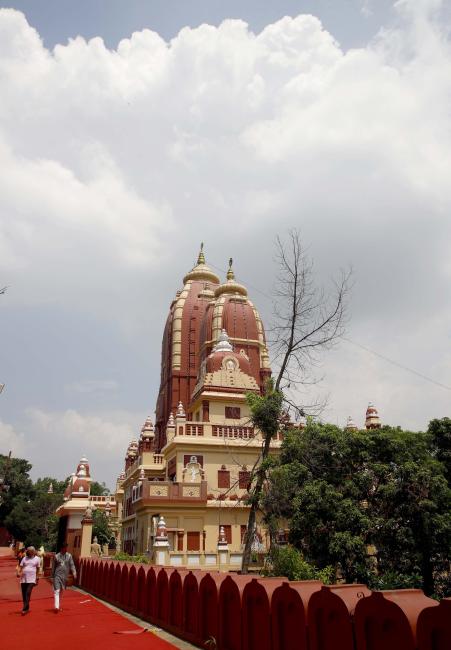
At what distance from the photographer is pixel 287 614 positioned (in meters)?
6.09

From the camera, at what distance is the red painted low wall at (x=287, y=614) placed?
4566 millimetres

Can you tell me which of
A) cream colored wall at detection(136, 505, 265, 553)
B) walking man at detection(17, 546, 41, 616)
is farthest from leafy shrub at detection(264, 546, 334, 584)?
cream colored wall at detection(136, 505, 265, 553)

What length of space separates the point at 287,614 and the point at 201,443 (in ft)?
72.5

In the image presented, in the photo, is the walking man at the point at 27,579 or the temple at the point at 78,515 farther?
the temple at the point at 78,515

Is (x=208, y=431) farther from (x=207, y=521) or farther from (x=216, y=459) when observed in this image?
(x=207, y=521)

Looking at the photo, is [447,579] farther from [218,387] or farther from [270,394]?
[218,387]

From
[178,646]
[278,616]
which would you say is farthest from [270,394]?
[278,616]

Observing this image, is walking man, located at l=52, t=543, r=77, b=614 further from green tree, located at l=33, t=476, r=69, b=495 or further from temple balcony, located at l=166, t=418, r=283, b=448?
green tree, located at l=33, t=476, r=69, b=495

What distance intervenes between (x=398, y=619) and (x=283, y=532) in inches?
880

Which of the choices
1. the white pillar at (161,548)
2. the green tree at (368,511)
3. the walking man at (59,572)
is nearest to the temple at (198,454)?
the white pillar at (161,548)

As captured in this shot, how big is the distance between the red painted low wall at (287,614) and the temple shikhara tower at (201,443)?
857cm

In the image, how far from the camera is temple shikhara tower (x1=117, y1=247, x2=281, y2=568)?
25859 mm

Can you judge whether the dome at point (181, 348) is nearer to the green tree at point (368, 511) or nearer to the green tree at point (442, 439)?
the green tree at point (368, 511)

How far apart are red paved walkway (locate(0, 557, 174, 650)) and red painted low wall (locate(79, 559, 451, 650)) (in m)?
0.62
